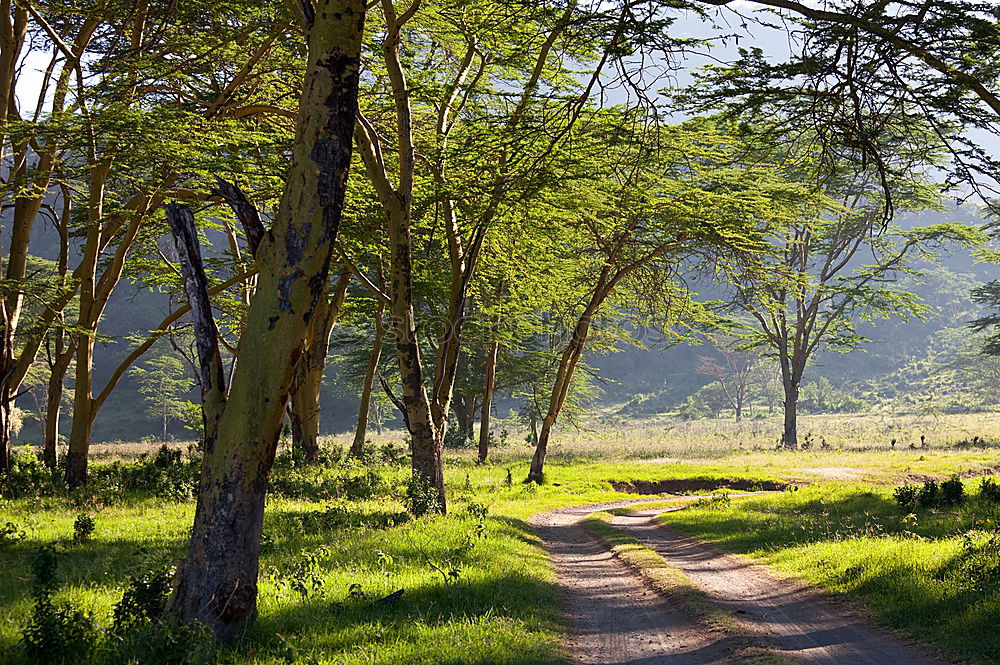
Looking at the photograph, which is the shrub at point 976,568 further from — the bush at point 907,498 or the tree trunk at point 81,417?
the tree trunk at point 81,417

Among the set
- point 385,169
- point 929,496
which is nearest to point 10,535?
point 385,169

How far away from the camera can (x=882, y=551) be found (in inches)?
367

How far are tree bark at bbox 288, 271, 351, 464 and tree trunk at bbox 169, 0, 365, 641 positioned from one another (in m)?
14.5

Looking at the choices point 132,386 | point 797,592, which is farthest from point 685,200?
point 132,386

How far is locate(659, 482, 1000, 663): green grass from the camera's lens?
6875 mm

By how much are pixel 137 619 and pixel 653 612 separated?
526cm

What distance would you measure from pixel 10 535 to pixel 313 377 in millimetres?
11648

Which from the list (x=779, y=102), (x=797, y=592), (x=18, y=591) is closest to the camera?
(x=18, y=591)

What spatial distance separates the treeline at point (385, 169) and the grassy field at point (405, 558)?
1105 mm

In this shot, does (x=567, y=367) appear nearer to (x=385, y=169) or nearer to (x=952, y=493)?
(x=385, y=169)

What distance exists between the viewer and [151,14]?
546 inches

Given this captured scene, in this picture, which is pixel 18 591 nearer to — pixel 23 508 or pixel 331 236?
pixel 331 236

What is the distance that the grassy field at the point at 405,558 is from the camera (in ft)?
20.3

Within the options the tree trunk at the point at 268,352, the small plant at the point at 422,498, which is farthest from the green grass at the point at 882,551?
the tree trunk at the point at 268,352
